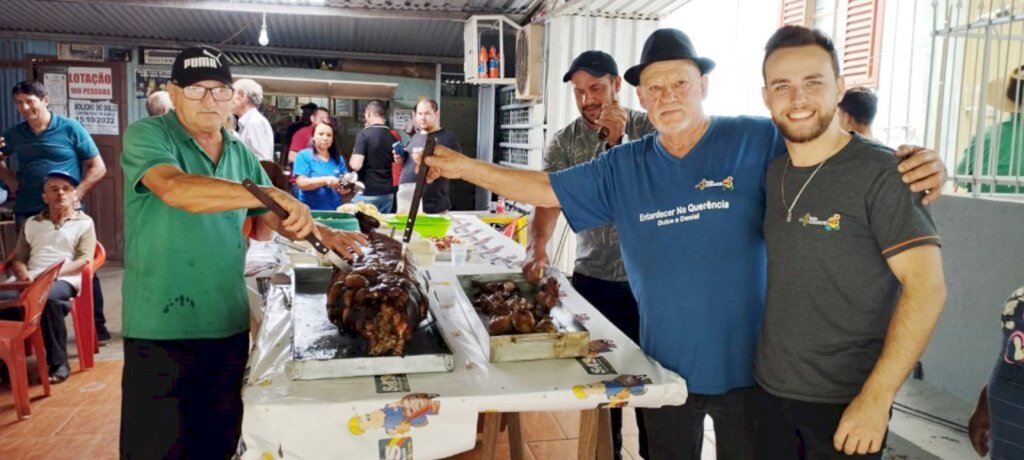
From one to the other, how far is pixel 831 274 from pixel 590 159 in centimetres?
170

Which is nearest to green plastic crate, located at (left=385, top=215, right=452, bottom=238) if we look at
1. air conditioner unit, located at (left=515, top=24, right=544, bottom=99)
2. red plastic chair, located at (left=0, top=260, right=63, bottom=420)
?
red plastic chair, located at (left=0, top=260, right=63, bottom=420)

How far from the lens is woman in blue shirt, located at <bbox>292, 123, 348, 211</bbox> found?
6898mm

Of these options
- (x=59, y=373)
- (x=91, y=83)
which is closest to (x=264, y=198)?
(x=59, y=373)

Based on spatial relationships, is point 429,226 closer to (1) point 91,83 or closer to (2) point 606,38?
(2) point 606,38

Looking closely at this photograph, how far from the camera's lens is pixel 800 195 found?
6.47 feet

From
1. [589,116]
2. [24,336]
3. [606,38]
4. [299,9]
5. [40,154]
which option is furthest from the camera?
[299,9]

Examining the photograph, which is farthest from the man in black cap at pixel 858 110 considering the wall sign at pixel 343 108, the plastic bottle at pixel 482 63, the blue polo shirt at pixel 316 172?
the wall sign at pixel 343 108

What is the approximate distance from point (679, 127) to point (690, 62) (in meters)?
0.24

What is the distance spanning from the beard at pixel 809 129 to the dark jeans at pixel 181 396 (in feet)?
6.98

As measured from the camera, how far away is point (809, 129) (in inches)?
76.4

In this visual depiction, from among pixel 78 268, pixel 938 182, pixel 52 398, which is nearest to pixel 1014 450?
pixel 938 182

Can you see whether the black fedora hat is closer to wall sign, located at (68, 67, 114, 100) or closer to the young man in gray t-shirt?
the young man in gray t-shirt

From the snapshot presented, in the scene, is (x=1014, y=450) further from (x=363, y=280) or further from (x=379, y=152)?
(x=379, y=152)

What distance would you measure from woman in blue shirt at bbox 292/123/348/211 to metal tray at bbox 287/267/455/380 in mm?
4658
